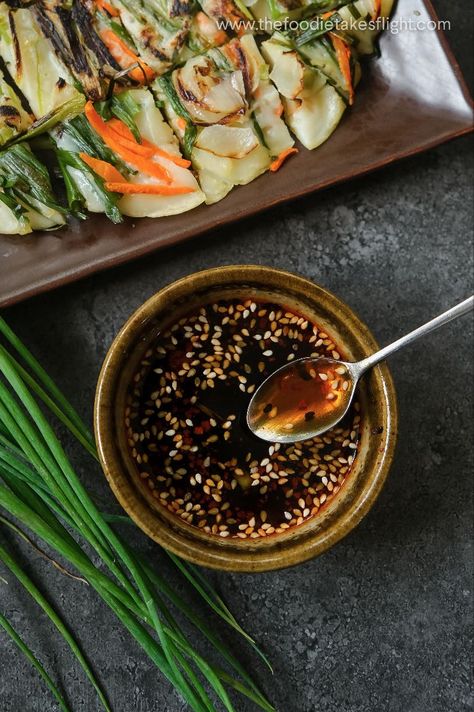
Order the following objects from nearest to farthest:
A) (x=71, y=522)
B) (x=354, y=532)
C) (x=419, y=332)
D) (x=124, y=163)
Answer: (x=419, y=332) < (x=71, y=522) < (x=124, y=163) < (x=354, y=532)

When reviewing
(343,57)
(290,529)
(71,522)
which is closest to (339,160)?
(343,57)

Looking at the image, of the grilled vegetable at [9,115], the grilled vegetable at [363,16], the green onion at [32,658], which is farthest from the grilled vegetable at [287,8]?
the green onion at [32,658]

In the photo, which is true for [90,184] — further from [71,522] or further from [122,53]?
[71,522]

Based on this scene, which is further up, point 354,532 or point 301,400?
point 301,400

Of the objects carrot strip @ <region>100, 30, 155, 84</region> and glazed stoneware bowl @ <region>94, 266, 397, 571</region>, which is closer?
glazed stoneware bowl @ <region>94, 266, 397, 571</region>

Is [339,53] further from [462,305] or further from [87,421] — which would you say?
[87,421]

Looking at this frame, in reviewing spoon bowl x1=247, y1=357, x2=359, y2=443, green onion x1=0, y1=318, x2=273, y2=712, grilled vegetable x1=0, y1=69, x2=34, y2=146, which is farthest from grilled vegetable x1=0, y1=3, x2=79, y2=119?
spoon bowl x1=247, y1=357, x2=359, y2=443

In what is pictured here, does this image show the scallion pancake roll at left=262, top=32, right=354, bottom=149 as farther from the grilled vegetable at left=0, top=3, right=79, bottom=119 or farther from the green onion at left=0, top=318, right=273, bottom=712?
the green onion at left=0, top=318, right=273, bottom=712

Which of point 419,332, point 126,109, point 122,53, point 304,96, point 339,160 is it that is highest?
point 122,53
